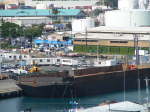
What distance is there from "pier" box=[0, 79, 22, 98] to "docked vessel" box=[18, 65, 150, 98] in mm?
259

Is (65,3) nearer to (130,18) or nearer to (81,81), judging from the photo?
(130,18)

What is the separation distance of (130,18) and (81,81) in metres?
10.4

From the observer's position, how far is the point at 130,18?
26891 mm

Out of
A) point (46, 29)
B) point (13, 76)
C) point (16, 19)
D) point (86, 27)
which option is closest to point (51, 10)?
point (16, 19)

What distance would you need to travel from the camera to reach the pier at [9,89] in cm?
1664

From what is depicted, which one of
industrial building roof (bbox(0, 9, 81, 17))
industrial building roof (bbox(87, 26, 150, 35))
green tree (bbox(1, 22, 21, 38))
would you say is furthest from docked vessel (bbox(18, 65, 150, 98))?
industrial building roof (bbox(0, 9, 81, 17))

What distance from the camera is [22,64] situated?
67.2ft

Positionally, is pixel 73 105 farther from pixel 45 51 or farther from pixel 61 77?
pixel 45 51

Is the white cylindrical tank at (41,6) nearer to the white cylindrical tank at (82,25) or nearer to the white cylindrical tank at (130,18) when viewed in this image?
the white cylindrical tank at (82,25)

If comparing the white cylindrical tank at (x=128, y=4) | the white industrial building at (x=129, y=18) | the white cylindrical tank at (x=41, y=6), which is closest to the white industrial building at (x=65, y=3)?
the white cylindrical tank at (x=41, y=6)

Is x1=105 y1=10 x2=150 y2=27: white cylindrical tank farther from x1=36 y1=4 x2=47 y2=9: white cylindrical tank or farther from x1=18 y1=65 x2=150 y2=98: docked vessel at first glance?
x1=36 y1=4 x2=47 y2=9: white cylindrical tank

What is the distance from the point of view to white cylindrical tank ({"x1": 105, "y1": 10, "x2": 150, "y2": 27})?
26797 millimetres

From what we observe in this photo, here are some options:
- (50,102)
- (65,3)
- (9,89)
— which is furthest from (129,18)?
(65,3)

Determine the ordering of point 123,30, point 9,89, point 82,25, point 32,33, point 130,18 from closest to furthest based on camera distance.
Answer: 1. point 9,89
2. point 123,30
3. point 130,18
4. point 82,25
5. point 32,33
